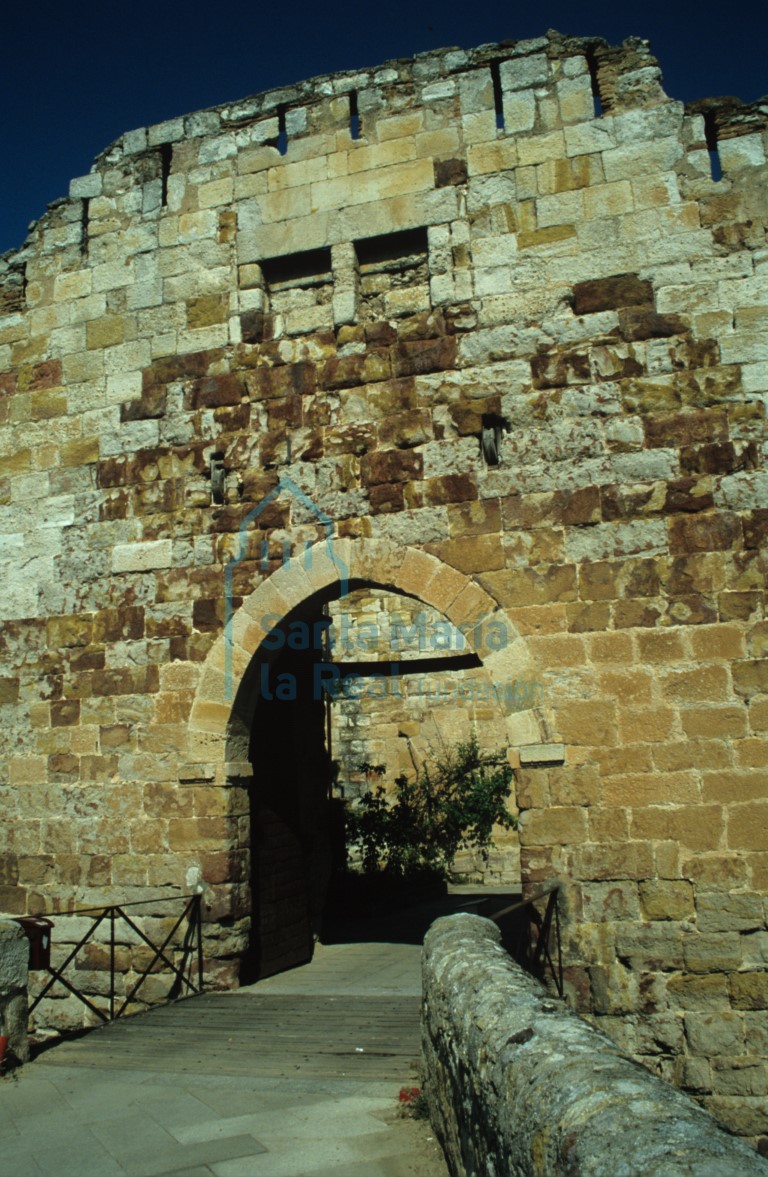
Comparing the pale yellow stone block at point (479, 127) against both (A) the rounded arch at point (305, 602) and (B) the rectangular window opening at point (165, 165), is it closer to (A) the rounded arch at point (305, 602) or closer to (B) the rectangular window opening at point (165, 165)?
(B) the rectangular window opening at point (165, 165)

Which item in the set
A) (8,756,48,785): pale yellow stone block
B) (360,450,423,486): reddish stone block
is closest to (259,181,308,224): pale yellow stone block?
(360,450,423,486): reddish stone block

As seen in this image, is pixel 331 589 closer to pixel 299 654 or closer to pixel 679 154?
pixel 299 654

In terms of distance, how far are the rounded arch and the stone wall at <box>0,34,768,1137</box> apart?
0.02 metres

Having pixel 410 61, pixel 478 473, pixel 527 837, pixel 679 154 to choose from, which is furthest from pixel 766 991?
pixel 410 61

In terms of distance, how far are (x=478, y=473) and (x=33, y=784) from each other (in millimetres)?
3676

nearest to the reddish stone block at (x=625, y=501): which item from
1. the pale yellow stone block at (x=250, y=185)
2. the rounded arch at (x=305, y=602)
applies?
the rounded arch at (x=305, y=602)

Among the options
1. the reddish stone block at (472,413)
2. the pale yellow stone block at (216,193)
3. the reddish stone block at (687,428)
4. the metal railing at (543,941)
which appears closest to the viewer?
the metal railing at (543,941)

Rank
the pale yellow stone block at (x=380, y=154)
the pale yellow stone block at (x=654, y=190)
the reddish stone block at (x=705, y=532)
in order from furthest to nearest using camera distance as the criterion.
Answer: the pale yellow stone block at (x=380, y=154) < the pale yellow stone block at (x=654, y=190) < the reddish stone block at (x=705, y=532)

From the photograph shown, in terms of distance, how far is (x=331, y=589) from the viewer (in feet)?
20.6

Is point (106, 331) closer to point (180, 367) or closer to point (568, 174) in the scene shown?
point (180, 367)

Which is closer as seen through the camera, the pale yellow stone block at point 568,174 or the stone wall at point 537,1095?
the stone wall at point 537,1095

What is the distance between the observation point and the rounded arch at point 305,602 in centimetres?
589

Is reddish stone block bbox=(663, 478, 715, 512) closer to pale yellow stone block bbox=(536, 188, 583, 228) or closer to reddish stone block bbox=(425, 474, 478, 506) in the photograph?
reddish stone block bbox=(425, 474, 478, 506)

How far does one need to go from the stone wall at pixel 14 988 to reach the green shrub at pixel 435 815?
6.89 metres
